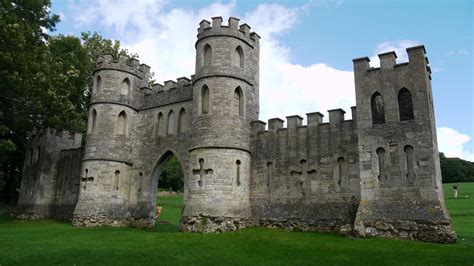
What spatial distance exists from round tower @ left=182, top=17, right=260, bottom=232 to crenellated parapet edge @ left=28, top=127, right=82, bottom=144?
519 inches

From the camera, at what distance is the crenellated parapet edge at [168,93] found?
22.9 metres

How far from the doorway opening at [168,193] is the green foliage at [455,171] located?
133ft

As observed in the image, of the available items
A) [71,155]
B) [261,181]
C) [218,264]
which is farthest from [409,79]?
[71,155]

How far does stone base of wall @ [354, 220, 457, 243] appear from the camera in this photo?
14.1m

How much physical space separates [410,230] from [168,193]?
40.6 meters

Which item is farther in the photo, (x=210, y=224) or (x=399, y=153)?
(x=210, y=224)

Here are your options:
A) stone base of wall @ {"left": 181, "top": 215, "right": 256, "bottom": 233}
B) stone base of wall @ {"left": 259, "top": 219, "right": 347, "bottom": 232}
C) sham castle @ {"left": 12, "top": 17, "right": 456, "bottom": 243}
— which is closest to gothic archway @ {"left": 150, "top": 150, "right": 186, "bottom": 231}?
sham castle @ {"left": 12, "top": 17, "right": 456, "bottom": 243}

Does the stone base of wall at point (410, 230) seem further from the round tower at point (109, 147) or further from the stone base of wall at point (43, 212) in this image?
the stone base of wall at point (43, 212)

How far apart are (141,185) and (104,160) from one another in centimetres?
251

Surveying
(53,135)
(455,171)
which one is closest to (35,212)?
(53,135)

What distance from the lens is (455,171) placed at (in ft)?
209

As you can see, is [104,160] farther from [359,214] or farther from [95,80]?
[359,214]

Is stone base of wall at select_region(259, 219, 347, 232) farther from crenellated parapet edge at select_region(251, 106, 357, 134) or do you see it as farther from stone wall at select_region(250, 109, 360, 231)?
crenellated parapet edge at select_region(251, 106, 357, 134)

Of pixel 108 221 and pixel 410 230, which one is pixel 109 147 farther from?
pixel 410 230
